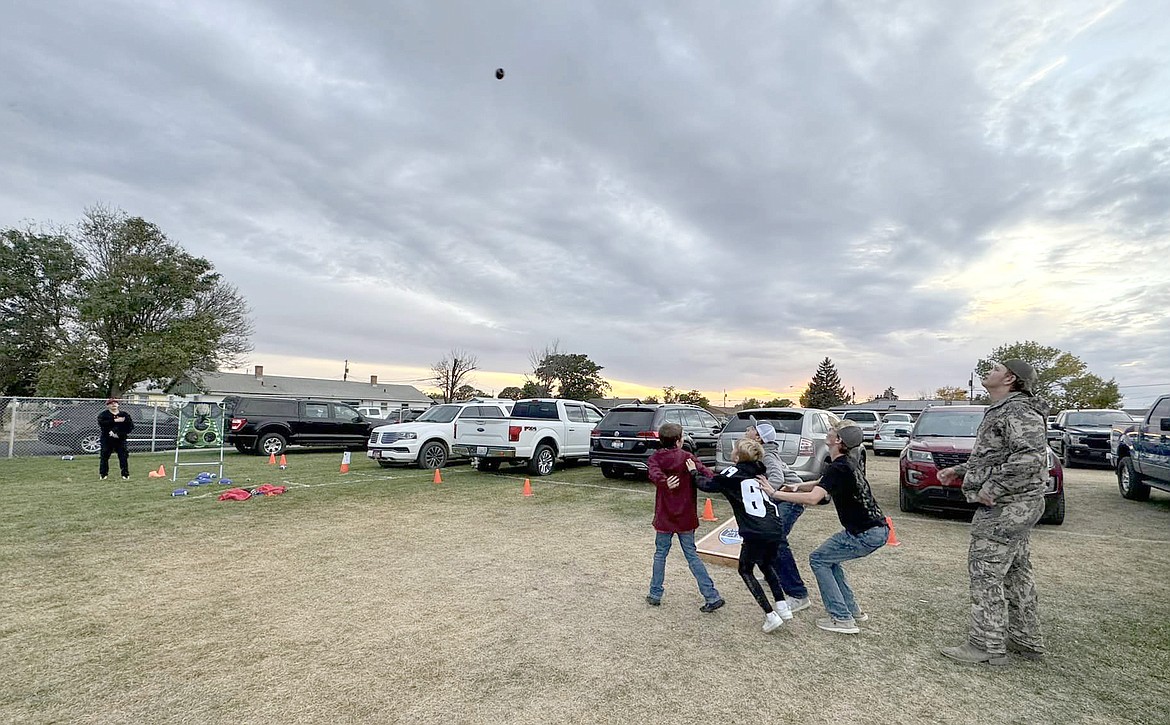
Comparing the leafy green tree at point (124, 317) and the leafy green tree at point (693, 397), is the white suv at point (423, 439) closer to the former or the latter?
the leafy green tree at point (124, 317)

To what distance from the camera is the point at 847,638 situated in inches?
157

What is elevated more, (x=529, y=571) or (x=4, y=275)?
(x=4, y=275)

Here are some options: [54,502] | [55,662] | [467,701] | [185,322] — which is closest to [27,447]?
[54,502]

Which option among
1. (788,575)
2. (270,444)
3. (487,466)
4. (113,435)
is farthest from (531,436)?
(270,444)

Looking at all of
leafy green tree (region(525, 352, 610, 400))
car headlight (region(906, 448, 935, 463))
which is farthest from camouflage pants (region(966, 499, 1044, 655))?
leafy green tree (region(525, 352, 610, 400))

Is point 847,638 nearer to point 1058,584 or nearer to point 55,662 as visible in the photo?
point 1058,584

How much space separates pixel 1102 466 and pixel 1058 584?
52.3ft

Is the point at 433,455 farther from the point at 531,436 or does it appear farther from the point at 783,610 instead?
the point at 783,610

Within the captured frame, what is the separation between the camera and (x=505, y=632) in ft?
13.3

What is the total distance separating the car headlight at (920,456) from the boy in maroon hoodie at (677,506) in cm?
527

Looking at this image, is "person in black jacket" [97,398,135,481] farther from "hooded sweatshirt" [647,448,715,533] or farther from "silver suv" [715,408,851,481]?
"hooded sweatshirt" [647,448,715,533]

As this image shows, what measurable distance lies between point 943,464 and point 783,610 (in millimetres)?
5119

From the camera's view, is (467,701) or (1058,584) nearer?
(467,701)

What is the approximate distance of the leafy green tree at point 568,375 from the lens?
61094 millimetres
